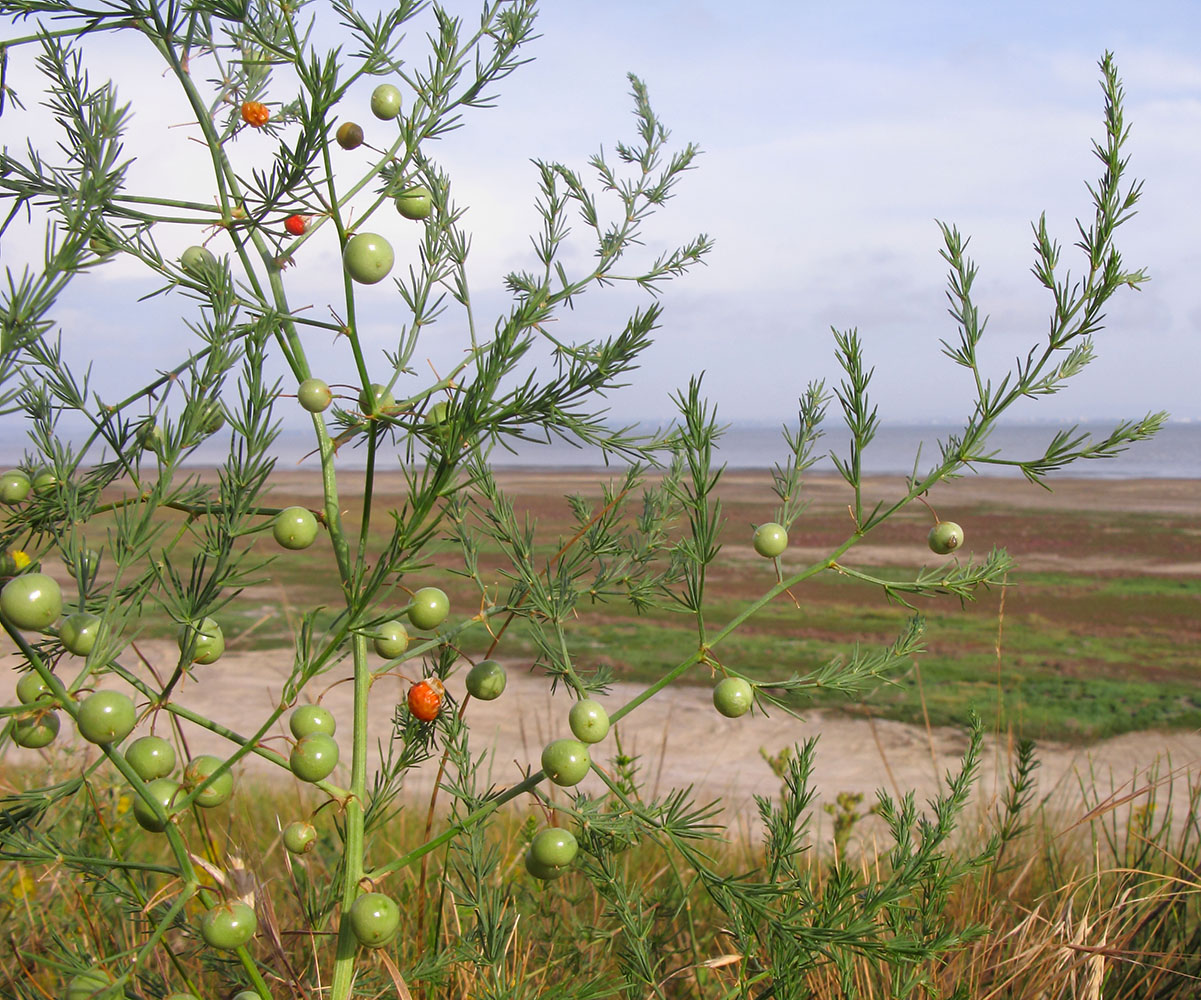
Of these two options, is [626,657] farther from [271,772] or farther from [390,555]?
[390,555]

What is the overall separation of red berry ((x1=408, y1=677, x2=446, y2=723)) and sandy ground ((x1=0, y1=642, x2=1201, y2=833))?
4.83m

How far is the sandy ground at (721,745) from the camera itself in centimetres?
726

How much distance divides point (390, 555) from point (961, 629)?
1502 centimetres

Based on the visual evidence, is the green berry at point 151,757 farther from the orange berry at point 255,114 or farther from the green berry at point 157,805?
the orange berry at point 255,114

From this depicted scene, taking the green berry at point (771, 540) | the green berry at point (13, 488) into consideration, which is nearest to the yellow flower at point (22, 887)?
the green berry at point (13, 488)

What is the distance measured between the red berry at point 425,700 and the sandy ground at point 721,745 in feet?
15.8

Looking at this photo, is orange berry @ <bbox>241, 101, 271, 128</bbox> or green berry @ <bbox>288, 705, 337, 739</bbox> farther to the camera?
orange berry @ <bbox>241, 101, 271, 128</bbox>

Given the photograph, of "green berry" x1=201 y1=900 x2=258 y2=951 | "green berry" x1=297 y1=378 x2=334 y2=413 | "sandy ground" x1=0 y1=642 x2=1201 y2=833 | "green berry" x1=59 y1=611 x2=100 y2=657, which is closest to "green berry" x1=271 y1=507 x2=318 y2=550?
"green berry" x1=297 y1=378 x2=334 y2=413

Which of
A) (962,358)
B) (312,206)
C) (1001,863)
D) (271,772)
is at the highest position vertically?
(312,206)

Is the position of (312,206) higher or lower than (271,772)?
higher

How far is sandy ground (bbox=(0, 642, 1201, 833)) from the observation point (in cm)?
726

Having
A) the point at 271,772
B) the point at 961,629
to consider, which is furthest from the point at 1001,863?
the point at 961,629

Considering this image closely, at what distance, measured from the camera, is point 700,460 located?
131 centimetres

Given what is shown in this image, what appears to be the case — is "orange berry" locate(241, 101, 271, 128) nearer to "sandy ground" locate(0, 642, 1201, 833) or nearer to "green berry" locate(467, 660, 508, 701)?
"green berry" locate(467, 660, 508, 701)
